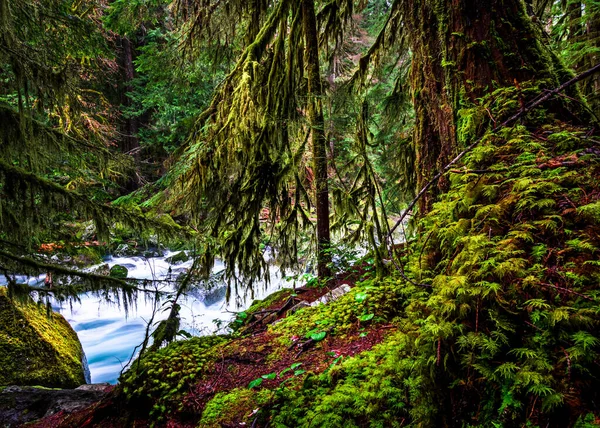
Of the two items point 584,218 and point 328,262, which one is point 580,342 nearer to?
point 584,218

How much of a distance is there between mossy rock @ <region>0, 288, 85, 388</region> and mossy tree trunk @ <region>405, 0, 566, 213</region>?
640cm

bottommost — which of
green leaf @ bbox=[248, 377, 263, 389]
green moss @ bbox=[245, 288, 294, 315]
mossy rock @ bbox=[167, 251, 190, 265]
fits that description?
green leaf @ bbox=[248, 377, 263, 389]

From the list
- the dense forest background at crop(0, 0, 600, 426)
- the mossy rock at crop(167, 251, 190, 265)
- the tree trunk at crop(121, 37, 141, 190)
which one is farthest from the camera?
the tree trunk at crop(121, 37, 141, 190)

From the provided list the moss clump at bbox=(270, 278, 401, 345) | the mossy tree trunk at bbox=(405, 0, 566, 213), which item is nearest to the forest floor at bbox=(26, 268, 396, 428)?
the moss clump at bbox=(270, 278, 401, 345)

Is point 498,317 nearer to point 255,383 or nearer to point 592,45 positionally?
point 255,383

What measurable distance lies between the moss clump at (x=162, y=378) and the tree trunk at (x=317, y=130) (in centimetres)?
224

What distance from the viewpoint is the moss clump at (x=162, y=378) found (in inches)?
110

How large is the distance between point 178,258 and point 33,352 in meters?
6.97

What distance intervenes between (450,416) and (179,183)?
4.07 metres

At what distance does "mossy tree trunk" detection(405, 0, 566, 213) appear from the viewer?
6.51 ft

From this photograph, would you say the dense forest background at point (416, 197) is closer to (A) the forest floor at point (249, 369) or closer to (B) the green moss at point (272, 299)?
(A) the forest floor at point (249, 369)

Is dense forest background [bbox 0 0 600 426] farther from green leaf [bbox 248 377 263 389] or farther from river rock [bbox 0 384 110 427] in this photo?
river rock [bbox 0 384 110 427]

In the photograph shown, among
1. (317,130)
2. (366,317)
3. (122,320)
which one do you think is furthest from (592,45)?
(122,320)

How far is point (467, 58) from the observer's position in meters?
2.08
